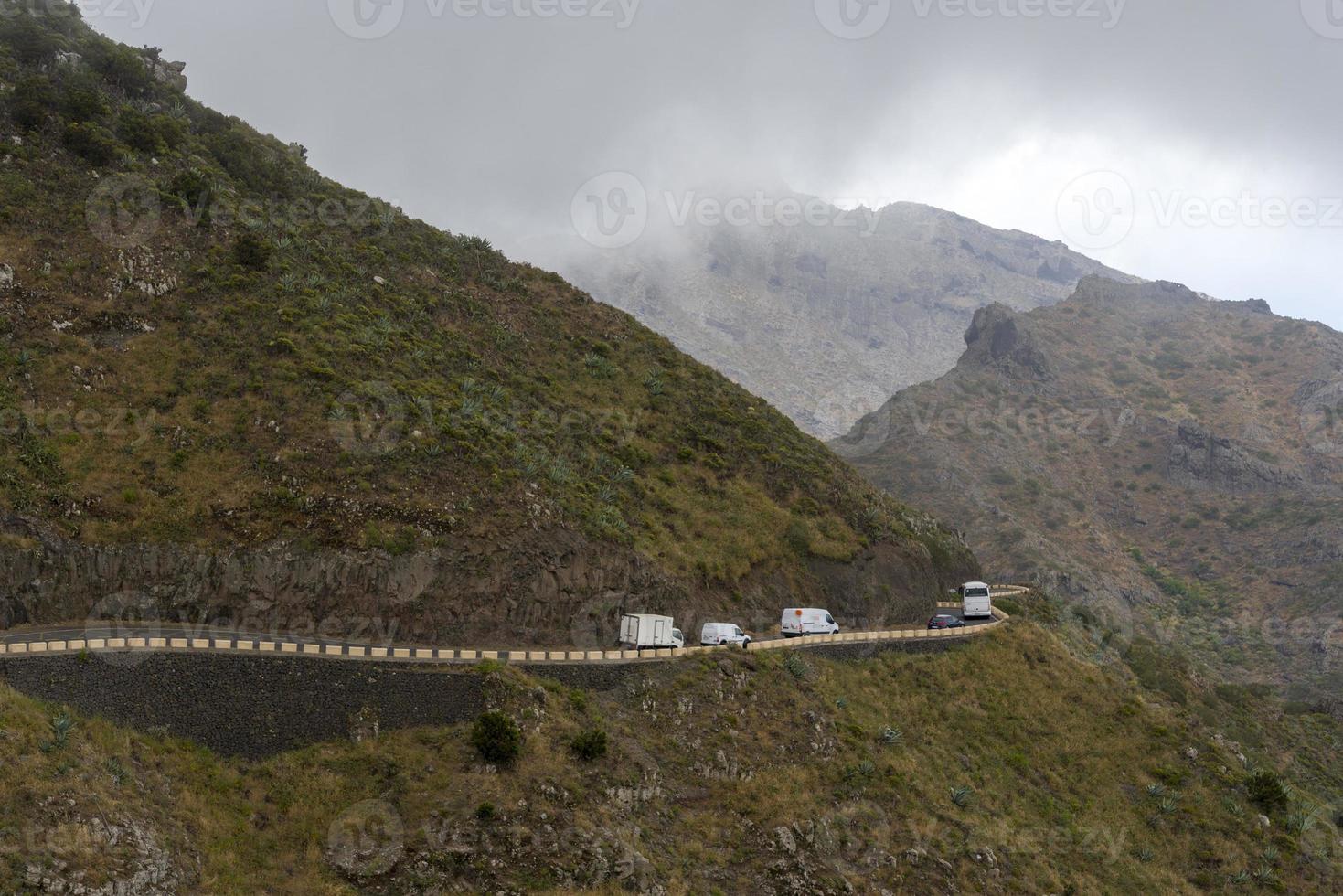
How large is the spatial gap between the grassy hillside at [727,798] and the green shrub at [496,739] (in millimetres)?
422

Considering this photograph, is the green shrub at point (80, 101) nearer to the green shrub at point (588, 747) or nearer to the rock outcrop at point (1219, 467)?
the green shrub at point (588, 747)

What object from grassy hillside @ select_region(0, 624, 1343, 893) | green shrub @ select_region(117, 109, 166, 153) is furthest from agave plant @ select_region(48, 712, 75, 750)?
green shrub @ select_region(117, 109, 166, 153)

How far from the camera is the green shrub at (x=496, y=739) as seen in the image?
33125 mm

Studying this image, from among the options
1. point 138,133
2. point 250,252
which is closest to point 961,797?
point 250,252

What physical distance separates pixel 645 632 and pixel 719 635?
197 inches

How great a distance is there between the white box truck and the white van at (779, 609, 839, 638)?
353 inches

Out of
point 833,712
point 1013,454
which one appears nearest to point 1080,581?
point 1013,454

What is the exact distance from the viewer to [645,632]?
42000 millimetres

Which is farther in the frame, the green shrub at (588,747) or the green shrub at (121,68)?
the green shrub at (121,68)

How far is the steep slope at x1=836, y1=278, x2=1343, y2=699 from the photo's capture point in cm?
10844

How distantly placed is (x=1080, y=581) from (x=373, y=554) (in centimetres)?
9074

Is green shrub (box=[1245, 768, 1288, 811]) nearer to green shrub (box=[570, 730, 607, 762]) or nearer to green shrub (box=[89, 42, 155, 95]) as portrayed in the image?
green shrub (box=[570, 730, 607, 762])

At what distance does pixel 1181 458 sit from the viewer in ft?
462

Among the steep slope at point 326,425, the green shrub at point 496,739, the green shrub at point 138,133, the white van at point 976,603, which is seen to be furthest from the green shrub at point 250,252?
the white van at point 976,603
